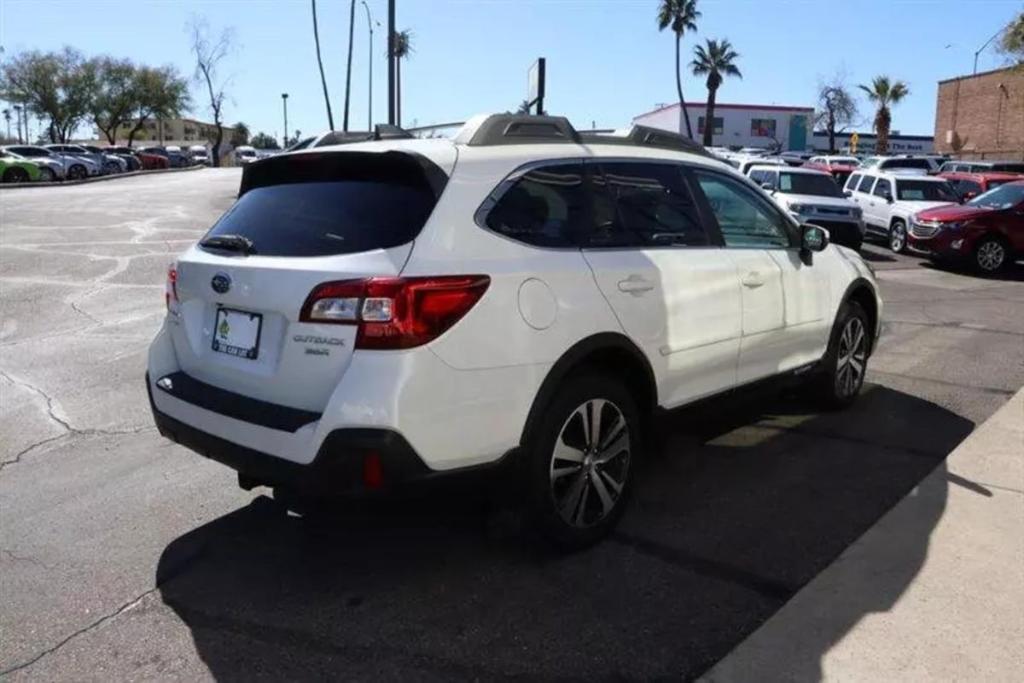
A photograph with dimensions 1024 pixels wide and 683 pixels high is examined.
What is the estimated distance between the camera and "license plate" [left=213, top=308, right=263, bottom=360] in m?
3.57

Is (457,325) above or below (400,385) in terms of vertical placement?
above

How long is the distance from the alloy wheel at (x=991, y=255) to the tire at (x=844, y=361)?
11.2 meters

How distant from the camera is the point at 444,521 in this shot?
4.35 meters

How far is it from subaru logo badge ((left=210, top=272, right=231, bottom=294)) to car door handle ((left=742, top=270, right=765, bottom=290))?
2.76 metres

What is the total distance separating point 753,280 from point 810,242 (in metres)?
0.85

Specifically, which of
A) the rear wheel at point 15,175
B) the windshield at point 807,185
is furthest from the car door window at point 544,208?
the rear wheel at point 15,175

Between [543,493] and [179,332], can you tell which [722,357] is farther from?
[179,332]

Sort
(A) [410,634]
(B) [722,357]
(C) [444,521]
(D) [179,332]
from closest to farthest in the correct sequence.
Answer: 1. (A) [410,634]
2. (D) [179,332]
3. (C) [444,521]
4. (B) [722,357]

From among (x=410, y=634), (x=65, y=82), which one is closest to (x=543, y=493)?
(x=410, y=634)

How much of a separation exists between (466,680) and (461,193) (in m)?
1.83

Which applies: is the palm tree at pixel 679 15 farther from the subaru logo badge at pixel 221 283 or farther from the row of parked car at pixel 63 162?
the subaru logo badge at pixel 221 283

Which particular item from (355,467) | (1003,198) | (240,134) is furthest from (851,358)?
(240,134)

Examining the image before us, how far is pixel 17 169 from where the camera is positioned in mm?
36312

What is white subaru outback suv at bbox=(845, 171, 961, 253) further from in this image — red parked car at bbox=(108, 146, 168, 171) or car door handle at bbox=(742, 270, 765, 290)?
red parked car at bbox=(108, 146, 168, 171)
